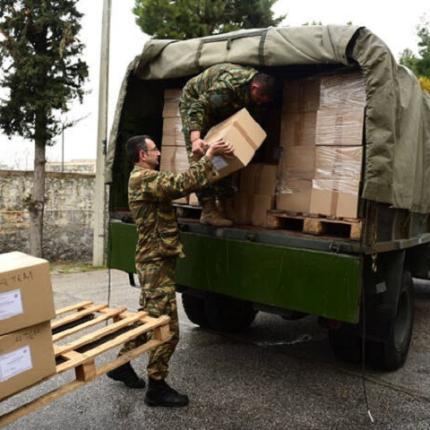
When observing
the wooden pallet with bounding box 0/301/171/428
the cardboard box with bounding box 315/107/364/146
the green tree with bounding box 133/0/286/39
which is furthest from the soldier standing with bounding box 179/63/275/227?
the green tree with bounding box 133/0/286/39

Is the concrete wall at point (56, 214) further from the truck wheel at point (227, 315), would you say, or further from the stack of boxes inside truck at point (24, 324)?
the stack of boxes inside truck at point (24, 324)

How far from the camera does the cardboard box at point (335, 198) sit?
3.58 m

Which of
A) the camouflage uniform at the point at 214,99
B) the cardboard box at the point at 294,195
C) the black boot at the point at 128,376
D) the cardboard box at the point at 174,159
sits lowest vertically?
the black boot at the point at 128,376

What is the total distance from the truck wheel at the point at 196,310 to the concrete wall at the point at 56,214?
5660mm

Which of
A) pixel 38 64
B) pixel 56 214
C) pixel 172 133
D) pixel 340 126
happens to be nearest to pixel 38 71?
pixel 38 64

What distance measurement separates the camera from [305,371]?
173 inches

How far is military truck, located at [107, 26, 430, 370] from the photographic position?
3.34 metres

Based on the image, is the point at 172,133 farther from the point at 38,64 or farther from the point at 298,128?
the point at 38,64

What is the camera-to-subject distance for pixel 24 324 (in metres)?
2.41

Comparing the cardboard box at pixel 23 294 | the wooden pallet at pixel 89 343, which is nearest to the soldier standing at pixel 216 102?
the wooden pallet at pixel 89 343

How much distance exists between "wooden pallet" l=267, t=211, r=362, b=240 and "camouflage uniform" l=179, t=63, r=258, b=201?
17.9 inches

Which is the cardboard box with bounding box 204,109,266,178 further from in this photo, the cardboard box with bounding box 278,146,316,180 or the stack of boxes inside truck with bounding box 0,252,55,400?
the stack of boxes inside truck with bounding box 0,252,55,400

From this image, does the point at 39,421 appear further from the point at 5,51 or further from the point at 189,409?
the point at 5,51

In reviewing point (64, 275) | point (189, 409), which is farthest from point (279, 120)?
point (64, 275)
